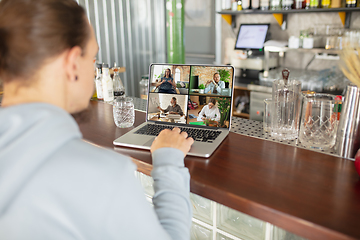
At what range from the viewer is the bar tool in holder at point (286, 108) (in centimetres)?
126

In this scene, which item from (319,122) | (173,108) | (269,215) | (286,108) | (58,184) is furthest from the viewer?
(173,108)

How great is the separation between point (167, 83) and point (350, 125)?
76cm

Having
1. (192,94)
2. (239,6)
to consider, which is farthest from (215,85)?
(239,6)

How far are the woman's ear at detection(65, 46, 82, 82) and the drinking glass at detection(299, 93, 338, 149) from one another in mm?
867

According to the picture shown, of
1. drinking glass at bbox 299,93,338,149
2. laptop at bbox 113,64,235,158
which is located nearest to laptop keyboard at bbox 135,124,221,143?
laptop at bbox 113,64,235,158

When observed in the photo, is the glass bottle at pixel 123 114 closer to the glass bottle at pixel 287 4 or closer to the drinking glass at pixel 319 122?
the drinking glass at pixel 319 122

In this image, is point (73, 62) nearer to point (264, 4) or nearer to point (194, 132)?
point (194, 132)

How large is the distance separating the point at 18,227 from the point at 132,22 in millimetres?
3844

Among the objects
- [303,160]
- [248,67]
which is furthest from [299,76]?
[303,160]

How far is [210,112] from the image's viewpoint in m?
1.33

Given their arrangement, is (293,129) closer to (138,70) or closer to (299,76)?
(299,76)

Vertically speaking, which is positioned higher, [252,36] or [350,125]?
[252,36]

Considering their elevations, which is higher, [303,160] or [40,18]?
[40,18]

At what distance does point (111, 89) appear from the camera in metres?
1.94
